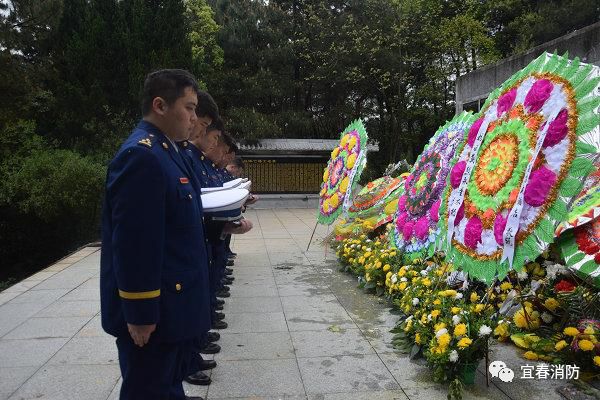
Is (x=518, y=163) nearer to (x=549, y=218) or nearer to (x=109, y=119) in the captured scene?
(x=549, y=218)

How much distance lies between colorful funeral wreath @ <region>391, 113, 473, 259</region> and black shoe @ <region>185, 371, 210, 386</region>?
1.87m

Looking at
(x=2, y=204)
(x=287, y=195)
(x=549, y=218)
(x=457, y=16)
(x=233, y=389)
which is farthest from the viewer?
(x=457, y=16)

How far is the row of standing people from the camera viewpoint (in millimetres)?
1755

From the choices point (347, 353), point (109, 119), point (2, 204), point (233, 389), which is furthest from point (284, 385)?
point (109, 119)

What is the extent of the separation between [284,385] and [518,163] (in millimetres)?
1755

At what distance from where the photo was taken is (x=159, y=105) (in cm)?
201

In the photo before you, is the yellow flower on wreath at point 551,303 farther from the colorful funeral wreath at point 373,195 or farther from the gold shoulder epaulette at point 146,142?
the colorful funeral wreath at point 373,195

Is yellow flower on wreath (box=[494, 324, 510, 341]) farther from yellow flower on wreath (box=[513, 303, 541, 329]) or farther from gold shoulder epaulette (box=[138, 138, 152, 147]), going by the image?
gold shoulder epaulette (box=[138, 138, 152, 147])

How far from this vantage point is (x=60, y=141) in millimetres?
11992

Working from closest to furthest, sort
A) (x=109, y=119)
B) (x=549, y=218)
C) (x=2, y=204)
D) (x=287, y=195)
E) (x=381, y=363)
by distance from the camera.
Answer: (x=549, y=218) < (x=381, y=363) < (x=2, y=204) < (x=109, y=119) < (x=287, y=195)

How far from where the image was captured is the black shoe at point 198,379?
2.89m

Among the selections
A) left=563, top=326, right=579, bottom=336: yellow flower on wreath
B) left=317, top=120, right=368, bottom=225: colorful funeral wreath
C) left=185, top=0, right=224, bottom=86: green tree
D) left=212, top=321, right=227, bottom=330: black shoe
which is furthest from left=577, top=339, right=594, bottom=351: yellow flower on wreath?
left=185, top=0, right=224, bottom=86: green tree

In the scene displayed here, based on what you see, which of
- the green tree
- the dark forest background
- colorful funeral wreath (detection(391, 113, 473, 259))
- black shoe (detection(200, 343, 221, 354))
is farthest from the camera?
the green tree

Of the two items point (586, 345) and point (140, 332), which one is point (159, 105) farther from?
point (586, 345)
